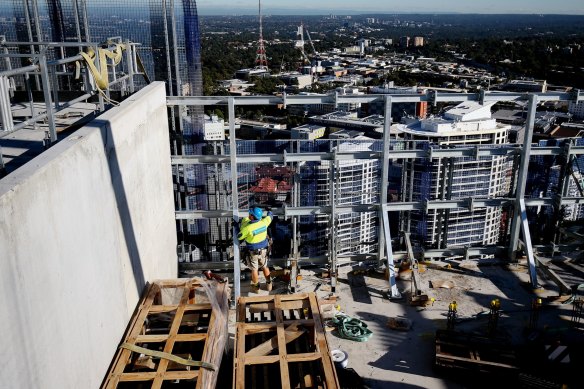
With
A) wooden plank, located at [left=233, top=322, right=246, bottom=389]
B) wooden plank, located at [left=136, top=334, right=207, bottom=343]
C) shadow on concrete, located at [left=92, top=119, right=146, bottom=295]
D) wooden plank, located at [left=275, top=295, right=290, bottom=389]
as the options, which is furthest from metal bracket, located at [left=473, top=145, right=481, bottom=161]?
shadow on concrete, located at [left=92, top=119, right=146, bottom=295]

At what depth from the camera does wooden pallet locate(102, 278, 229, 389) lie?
453 centimetres

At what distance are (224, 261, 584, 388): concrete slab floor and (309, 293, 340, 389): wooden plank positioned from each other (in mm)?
870

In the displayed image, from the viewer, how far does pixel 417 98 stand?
7746 mm

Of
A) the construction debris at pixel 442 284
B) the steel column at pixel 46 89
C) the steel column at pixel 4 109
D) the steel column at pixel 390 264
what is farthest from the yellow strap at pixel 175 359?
the construction debris at pixel 442 284

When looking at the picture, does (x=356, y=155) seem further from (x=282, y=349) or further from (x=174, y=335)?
(x=174, y=335)

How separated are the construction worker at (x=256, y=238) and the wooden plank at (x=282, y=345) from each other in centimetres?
124

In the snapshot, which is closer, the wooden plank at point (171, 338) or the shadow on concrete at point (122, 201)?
the wooden plank at point (171, 338)

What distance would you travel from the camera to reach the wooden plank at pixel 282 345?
14.9ft

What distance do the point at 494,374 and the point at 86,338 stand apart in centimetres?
408

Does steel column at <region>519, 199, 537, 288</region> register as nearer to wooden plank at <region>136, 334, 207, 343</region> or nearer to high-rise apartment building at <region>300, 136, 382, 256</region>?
high-rise apartment building at <region>300, 136, 382, 256</region>

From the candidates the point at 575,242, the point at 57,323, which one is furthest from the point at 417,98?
the point at 57,323

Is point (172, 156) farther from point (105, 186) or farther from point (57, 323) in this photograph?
point (57, 323)

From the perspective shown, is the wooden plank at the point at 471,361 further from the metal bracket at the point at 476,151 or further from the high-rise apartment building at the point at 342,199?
the metal bracket at the point at 476,151

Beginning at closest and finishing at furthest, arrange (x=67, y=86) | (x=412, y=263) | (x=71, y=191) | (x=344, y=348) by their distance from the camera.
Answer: (x=71, y=191)
(x=344, y=348)
(x=412, y=263)
(x=67, y=86)
